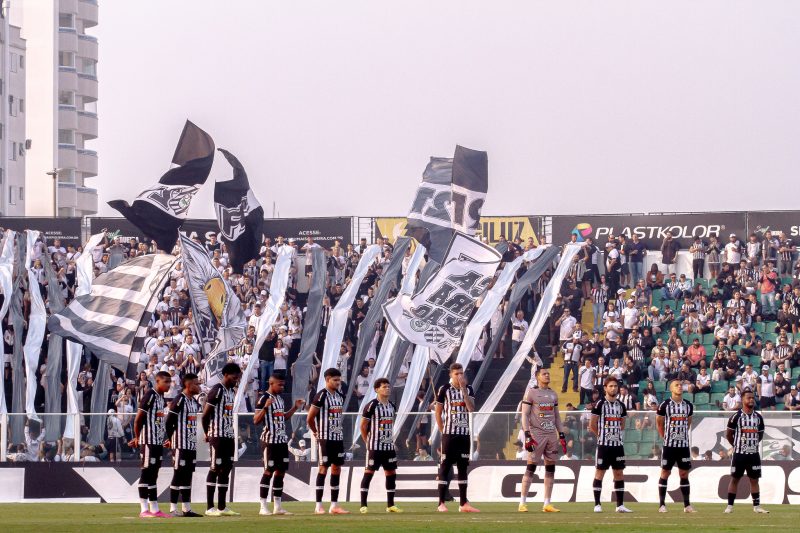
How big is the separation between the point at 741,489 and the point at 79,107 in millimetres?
82195

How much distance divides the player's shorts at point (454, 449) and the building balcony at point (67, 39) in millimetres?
82861

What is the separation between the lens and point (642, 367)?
38.2 meters

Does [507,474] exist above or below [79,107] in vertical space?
below

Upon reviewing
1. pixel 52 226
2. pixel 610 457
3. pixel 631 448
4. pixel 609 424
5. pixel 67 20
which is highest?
pixel 67 20

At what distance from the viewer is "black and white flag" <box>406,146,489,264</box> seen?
35688 millimetres

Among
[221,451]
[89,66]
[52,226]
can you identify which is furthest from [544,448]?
[89,66]

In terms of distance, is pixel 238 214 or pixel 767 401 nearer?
pixel 767 401

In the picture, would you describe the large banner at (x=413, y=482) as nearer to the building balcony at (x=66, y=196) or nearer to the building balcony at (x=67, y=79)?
Answer: the building balcony at (x=66, y=196)

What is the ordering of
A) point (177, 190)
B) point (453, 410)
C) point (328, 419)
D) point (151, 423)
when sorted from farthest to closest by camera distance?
point (177, 190)
point (453, 410)
point (328, 419)
point (151, 423)

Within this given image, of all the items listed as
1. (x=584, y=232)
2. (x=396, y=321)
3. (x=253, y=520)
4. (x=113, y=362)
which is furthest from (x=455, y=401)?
(x=584, y=232)

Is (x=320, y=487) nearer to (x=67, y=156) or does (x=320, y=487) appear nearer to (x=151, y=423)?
(x=151, y=423)

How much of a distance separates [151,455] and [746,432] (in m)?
8.75

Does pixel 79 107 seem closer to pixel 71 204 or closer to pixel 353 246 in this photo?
pixel 71 204

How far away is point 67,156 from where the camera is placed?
102 metres
